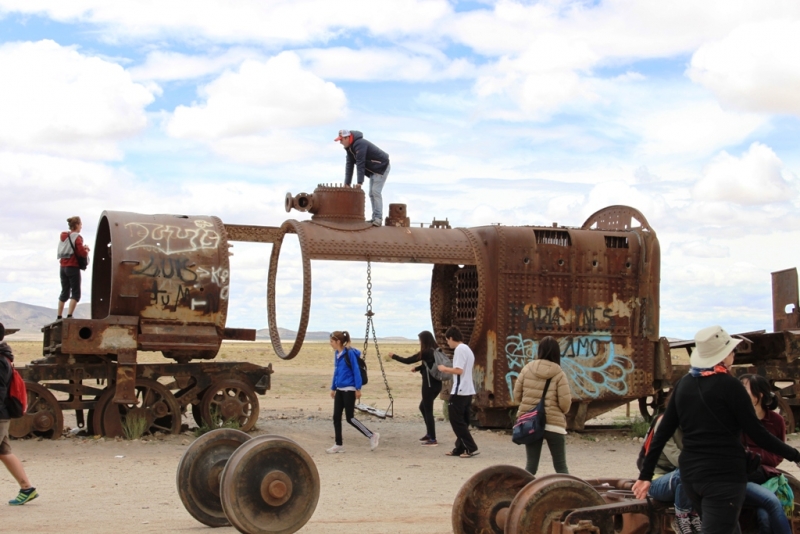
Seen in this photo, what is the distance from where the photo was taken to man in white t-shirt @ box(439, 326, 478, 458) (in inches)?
485

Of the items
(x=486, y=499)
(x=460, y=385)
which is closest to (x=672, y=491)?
(x=486, y=499)

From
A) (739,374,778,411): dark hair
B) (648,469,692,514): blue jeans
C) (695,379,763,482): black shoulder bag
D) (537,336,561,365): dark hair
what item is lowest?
(648,469,692,514): blue jeans

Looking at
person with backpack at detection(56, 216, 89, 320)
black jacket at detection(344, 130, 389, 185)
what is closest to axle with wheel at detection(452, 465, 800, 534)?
black jacket at detection(344, 130, 389, 185)

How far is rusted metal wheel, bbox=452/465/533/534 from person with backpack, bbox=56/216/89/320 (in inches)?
335

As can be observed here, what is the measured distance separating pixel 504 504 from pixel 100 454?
685 cm

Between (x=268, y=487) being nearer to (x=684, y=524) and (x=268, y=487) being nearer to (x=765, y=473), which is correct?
(x=684, y=524)

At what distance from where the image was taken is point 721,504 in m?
5.43

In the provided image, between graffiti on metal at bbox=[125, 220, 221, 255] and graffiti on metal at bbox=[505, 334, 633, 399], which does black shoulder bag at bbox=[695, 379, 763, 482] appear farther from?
graffiti on metal at bbox=[125, 220, 221, 255]

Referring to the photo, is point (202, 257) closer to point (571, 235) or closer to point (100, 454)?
point (100, 454)

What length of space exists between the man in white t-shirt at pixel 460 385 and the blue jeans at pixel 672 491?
613cm

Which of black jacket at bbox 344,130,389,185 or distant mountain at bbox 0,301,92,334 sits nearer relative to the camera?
black jacket at bbox 344,130,389,185

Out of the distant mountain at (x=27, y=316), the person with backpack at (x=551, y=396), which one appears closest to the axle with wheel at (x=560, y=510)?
the person with backpack at (x=551, y=396)

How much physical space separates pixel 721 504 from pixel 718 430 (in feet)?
1.33

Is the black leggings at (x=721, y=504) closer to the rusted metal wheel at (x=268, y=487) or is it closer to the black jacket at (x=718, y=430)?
the black jacket at (x=718, y=430)
